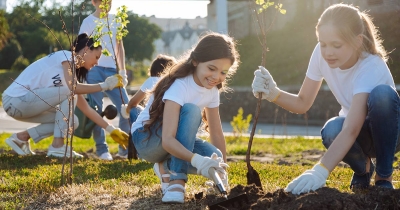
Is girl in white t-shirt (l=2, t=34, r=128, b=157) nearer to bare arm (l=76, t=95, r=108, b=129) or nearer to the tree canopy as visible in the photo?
bare arm (l=76, t=95, r=108, b=129)

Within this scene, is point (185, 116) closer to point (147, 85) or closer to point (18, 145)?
point (147, 85)

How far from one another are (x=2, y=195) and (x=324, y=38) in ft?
7.15

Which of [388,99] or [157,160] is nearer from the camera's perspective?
[388,99]

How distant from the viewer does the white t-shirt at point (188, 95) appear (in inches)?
A: 142

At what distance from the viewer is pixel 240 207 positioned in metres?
3.07

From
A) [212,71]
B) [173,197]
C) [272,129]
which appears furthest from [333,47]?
[272,129]

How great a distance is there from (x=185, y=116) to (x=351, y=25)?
1.08m

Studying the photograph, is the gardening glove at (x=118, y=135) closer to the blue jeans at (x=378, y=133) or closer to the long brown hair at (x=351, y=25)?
the blue jeans at (x=378, y=133)

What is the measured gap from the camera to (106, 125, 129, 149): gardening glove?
6.07 m

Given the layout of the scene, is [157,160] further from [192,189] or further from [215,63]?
[215,63]

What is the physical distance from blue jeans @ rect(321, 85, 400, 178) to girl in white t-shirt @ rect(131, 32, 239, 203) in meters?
0.75

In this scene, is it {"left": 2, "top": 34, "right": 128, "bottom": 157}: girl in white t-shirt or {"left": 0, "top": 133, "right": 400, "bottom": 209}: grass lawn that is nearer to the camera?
{"left": 0, "top": 133, "right": 400, "bottom": 209}: grass lawn

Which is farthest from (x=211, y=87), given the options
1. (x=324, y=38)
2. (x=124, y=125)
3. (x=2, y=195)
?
(x=124, y=125)

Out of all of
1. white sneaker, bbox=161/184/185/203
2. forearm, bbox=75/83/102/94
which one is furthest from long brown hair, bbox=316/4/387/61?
forearm, bbox=75/83/102/94
